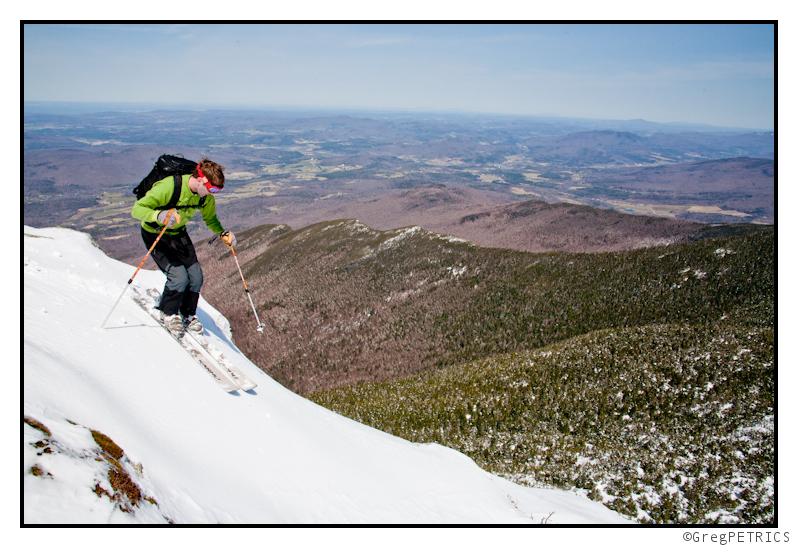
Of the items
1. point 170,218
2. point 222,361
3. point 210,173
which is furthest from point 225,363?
point 210,173

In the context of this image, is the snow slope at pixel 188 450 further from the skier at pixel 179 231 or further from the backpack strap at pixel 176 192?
the backpack strap at pixel 176 192

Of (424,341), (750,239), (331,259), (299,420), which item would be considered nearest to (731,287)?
(750,239)

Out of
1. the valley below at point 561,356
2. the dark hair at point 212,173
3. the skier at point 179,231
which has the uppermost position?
the dark hair at point 212,173

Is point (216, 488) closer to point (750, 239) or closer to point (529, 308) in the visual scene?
point (529, 308)

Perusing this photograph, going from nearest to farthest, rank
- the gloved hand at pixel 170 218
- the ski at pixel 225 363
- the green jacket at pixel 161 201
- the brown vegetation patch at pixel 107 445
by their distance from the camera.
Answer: the brown vegetation patch at pixel 107 445 < the gloved hand at pixel 170 218 < the green jacket at pixel 161 201 < the ski at pixel 225 363

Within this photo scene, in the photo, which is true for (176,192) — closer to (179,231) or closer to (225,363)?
(179,231)

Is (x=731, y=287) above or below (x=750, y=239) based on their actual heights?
below

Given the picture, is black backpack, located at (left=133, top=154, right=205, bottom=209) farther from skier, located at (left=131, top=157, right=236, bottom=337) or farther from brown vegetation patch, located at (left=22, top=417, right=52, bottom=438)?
brown vegetation patch, located at (left=22, top=417, right=52, bottom=438)

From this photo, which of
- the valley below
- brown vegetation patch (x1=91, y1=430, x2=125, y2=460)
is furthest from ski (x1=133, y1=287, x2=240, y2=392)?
the valley below

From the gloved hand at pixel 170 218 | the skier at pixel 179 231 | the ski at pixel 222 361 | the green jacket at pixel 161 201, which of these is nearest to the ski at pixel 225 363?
the ski at pixel 222 361
